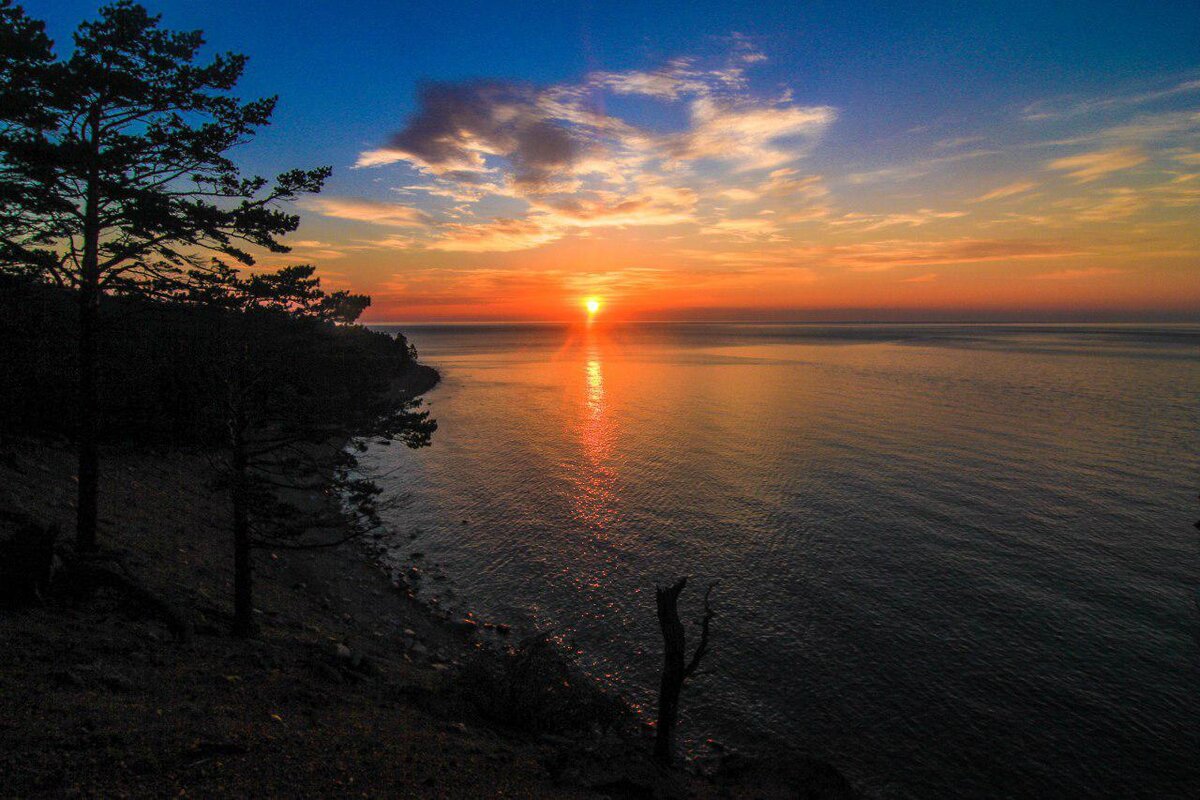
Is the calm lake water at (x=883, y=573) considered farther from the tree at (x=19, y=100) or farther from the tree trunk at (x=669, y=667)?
the tree at (x=19, y=100)

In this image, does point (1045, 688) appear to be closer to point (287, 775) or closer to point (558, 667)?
point (558, 667)

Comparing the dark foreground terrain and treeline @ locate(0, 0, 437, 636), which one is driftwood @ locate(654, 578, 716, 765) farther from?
treeline @ locate(0, 0, 437, 636)

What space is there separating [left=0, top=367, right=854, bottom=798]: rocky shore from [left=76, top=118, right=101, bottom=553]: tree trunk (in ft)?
7.87

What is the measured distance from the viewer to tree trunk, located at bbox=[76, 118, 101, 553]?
49.6 feet

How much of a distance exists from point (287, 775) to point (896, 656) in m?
22.9

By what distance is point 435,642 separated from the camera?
2258 cm

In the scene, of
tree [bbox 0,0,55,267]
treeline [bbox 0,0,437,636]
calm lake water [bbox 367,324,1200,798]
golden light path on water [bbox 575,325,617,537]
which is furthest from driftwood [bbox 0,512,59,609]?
golden light path on water [bbox 575,325,617,537]

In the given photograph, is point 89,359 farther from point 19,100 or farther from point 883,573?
point 883,573

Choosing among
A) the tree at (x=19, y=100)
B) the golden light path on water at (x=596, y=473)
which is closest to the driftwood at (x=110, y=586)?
the tree at (x=19, y=100)

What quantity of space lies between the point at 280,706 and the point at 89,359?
12.5m

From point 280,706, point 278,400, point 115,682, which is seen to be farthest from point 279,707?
point 278,400

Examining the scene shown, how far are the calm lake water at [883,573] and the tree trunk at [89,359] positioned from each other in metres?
14.7

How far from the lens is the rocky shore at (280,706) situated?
9398 mm

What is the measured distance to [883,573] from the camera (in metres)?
29.4
